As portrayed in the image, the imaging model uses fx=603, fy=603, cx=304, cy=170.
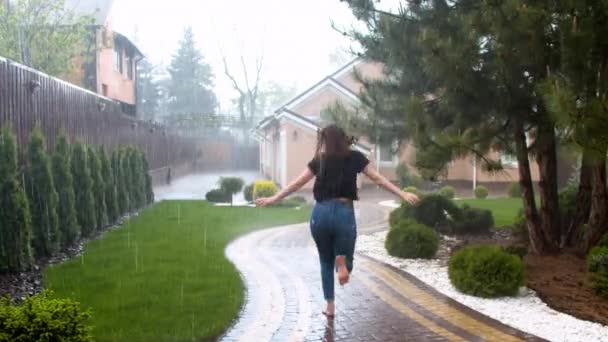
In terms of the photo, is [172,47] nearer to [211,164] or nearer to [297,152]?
[211,164]

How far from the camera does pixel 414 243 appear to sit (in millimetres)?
8641

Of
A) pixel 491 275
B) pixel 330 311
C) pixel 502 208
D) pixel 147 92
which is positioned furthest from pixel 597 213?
pixel 147 92

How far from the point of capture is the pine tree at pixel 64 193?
30.7 feet

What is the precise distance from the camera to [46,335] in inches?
128

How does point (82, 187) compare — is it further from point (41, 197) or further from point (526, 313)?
point (526, 313)

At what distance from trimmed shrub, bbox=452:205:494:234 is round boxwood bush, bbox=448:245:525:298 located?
447 cm

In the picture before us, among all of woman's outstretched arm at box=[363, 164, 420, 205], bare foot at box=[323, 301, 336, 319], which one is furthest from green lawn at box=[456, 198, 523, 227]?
bare foot at box=[323, 301, 336, 319]

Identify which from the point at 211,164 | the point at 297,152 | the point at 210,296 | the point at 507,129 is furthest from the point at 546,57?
the point at 211,164

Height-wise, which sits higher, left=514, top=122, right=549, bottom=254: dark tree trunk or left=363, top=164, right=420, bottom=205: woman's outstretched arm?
left=363, top=164, right=420, bottom=205: woman's outstretched arm

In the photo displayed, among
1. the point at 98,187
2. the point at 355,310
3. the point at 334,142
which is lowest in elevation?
the point at 355,310

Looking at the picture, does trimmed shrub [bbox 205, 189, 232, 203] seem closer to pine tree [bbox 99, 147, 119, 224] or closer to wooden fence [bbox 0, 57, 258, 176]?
wooden fence [bbox 0, 57, 258, 176]

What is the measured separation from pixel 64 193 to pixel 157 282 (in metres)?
3.32

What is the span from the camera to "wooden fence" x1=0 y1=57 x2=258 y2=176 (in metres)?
8.31

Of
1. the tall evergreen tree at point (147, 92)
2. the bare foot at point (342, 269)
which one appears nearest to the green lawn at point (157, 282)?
the bare foot at point (342, 269)
